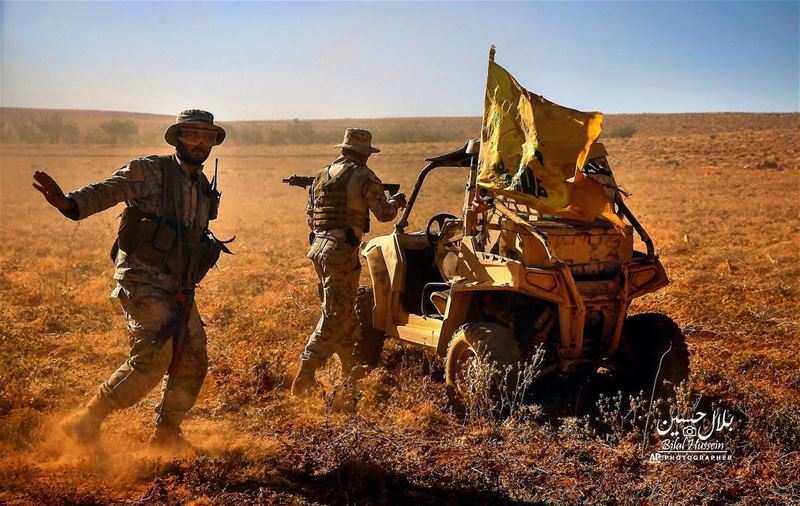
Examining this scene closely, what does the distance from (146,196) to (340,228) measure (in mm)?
1739

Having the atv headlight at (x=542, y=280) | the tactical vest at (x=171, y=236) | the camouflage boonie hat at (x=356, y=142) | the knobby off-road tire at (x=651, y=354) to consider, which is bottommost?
the knobby off-road tire at (x=651, y=354)

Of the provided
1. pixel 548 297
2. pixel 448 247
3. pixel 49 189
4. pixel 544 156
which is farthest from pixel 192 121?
pixel 548 297

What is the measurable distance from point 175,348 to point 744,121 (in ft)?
233

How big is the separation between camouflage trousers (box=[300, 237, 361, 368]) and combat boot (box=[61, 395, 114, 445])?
1.83 m

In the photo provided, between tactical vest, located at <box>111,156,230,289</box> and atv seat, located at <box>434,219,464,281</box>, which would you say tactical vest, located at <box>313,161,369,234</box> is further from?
tactical vest, located at <box>111,156,230,289</box>

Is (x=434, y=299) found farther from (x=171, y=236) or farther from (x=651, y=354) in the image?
(x=171, y=236)

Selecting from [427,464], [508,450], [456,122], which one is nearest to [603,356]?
[508,450]

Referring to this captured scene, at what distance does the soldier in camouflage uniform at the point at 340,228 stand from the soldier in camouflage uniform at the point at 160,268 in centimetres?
121

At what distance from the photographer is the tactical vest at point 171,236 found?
14.5 feet

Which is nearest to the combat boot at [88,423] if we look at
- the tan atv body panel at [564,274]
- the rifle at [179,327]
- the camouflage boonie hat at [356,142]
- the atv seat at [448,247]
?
the rifle at [179,327]

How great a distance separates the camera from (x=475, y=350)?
5141mm

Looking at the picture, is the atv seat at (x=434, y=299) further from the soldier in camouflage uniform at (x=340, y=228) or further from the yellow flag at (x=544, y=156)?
the yellow flag at (x=544, y=156)

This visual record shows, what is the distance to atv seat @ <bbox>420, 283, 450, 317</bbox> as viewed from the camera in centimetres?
608

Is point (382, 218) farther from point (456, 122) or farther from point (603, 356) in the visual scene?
point (456, 122)
